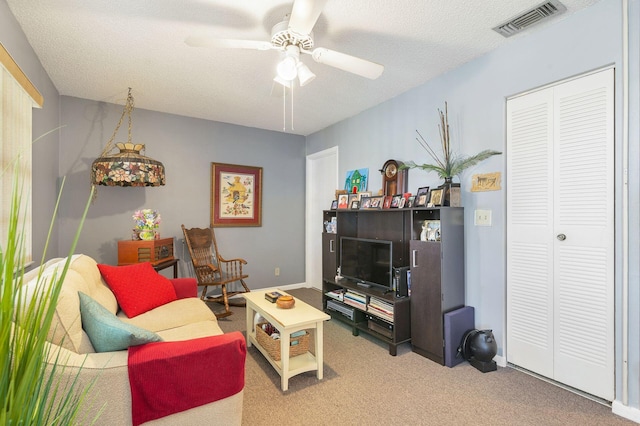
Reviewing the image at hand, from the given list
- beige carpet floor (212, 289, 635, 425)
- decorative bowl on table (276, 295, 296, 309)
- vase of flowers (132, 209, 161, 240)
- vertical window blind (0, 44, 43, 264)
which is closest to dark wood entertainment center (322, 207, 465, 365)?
beige carpet floor (212, 289, 635, 425)

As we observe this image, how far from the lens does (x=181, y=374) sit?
143cm

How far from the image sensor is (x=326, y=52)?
1.98 meters

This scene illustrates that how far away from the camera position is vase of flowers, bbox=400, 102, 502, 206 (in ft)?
8.89

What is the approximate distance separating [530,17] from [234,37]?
2121 millimetres

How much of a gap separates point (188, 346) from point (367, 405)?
4.06 ft

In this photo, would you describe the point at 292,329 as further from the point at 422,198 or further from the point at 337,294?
the point at 422,198

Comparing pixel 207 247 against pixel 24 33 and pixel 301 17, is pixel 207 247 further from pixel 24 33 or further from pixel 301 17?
pixel 301 17

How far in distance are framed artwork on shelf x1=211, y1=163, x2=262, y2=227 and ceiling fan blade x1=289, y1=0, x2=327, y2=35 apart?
301 cm

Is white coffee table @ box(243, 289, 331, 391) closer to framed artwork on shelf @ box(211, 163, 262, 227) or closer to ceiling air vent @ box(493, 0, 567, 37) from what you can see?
framed artwork on shelf @ box(211, 163, 262, 227)

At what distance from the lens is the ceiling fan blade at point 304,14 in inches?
61.8

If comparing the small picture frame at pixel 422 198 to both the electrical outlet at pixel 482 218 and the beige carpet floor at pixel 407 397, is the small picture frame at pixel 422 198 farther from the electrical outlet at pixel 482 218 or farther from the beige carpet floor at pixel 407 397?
the beige carpet floor at pixel 407 397

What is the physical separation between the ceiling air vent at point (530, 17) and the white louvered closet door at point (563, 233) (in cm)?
48

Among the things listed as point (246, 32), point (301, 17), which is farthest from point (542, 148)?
point (246, 32)

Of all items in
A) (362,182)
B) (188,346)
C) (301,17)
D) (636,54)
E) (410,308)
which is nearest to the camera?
(188,346)
